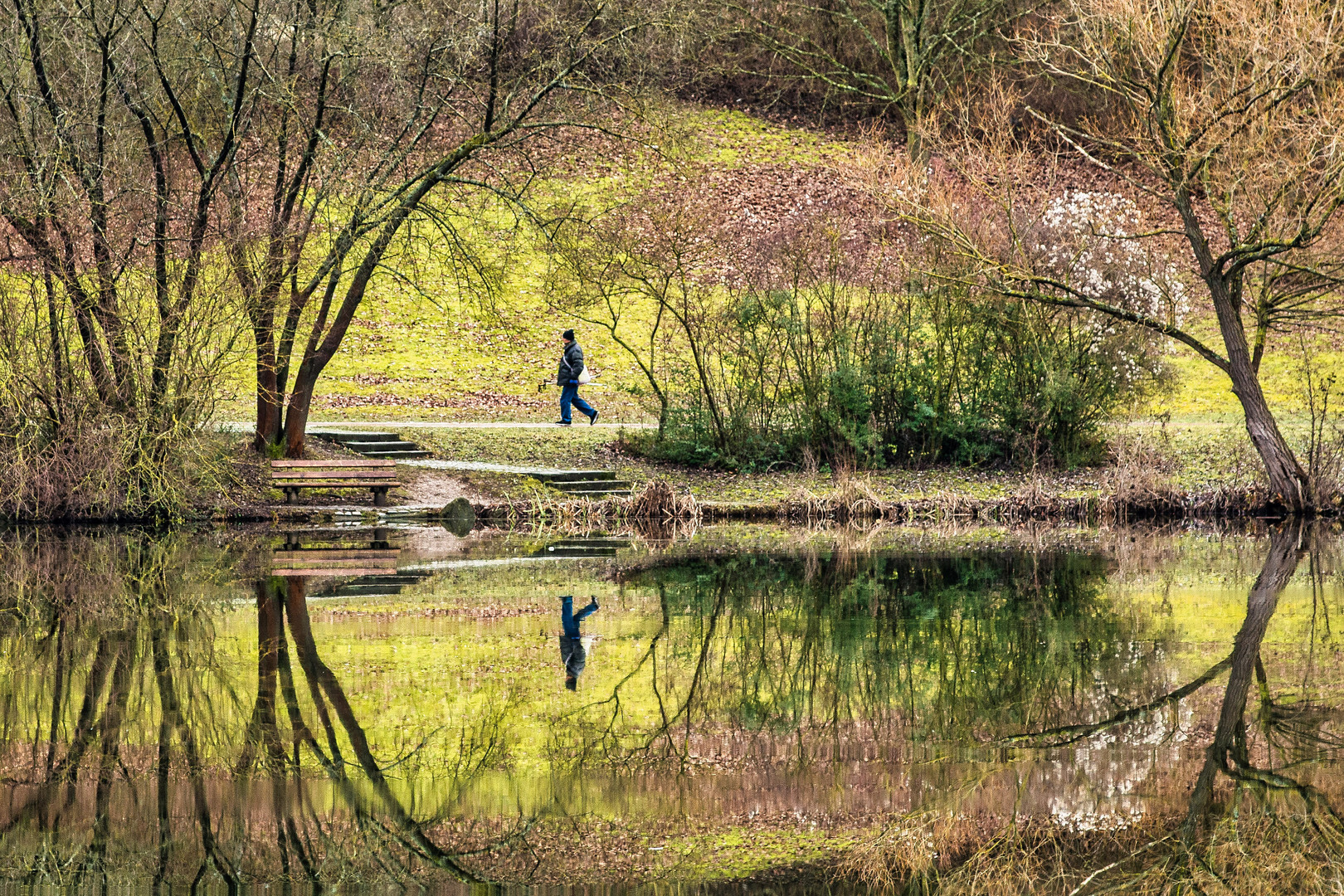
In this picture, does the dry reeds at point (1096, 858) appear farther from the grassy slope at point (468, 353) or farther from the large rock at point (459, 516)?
the grassy slope at point (468, 353)

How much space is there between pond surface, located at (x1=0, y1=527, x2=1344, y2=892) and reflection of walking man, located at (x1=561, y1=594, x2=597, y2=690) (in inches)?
1.6

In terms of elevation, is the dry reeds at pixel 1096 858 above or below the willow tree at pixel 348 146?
below

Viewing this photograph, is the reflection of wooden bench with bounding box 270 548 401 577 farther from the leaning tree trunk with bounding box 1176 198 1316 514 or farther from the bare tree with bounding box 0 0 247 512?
the leaning tree trunk with bounding box 1176 198 1316 514

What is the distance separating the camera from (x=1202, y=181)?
19.0m

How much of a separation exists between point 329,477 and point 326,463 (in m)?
0.25

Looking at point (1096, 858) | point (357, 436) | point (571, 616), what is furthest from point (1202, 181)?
point (1096, 858)

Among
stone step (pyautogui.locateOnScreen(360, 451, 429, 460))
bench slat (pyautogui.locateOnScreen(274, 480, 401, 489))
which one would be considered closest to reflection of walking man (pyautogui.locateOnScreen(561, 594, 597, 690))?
bench slat (pyautogui.locateOnScreen(274, 480, 401, 489))

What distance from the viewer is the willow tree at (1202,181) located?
1783 centimetres

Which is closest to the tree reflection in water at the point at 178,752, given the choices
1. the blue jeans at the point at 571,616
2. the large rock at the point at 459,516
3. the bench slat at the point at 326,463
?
the blue jeans at the point at 571,616

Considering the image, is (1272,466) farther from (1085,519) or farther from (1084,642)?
(1084,642)

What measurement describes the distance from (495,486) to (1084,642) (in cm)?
1187

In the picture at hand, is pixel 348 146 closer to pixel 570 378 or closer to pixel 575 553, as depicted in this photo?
pixel 570 378

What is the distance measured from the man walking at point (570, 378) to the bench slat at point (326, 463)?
15.2 ft

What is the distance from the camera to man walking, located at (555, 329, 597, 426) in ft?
80.4
